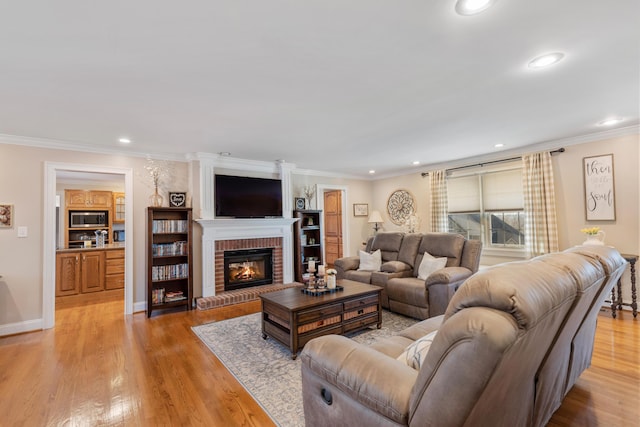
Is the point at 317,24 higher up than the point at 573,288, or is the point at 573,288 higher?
the point at 317,24

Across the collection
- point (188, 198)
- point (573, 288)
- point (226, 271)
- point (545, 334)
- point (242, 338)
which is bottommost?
point (242, 338)

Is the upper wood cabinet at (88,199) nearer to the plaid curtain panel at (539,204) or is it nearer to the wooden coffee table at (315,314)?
the wooden coffee table at (315,314)

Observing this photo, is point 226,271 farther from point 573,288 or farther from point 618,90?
point 618,90

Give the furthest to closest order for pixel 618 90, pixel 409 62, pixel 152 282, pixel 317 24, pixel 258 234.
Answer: pixel 258 234 < pixel 152 282 < pixel 618 90 < pixel 409 62 < pixel 317 24

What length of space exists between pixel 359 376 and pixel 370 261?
3388 mm

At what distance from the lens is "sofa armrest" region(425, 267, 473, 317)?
10.9 feet

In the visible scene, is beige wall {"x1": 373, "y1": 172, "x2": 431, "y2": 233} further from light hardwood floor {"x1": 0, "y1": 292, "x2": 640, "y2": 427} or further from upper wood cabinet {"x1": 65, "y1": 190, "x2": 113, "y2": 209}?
upper wood cabinet {"x1": 65, "y1": 190, "x2": 113, "y2": 209}

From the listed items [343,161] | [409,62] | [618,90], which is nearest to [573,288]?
[409,62]

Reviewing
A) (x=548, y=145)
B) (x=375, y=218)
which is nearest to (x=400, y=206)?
(x=375, y=218)

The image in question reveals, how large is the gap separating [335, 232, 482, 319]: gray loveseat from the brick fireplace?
1.29 meters

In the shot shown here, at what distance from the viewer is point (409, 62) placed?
2.11 m

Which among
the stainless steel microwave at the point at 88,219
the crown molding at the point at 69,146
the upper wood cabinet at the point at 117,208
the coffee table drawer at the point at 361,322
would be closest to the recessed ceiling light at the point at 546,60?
the coffee table drawer at the point at 361,322

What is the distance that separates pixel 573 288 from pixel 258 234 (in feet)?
15.0

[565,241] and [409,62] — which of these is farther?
[565,241]
